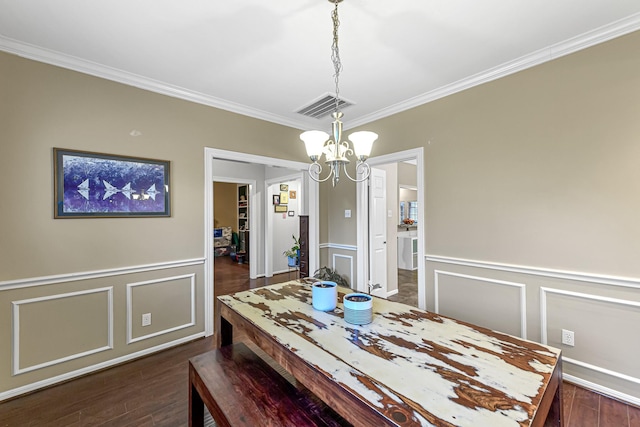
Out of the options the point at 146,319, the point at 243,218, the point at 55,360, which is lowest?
the point at 55,360

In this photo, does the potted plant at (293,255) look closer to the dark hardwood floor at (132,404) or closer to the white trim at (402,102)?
the white trim at (402,102)

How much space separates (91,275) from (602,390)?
4.06m

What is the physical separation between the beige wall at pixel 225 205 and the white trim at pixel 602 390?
324 inches

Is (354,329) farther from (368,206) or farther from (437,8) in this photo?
(368,206)

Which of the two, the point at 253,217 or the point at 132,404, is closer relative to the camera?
the point at 132,404

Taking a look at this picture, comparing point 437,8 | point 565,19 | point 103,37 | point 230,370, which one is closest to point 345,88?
point 437,8

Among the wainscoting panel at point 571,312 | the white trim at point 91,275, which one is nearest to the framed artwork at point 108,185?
the white trim at point 91,275

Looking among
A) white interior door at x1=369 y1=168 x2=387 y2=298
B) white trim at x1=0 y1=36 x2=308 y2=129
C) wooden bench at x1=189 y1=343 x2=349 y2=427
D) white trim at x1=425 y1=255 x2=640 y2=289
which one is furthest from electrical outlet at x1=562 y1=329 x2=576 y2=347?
white trim at x1=0 y1=36 x2=308 y2=129

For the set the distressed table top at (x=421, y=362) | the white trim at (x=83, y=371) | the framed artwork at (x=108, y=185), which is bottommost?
the white trim at (x=83, y=371)

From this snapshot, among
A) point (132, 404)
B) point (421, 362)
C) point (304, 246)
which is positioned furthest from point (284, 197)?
point (421, 362)

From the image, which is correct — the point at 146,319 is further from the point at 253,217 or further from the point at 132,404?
the point at 253,217

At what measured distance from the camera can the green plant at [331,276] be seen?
3.90 m

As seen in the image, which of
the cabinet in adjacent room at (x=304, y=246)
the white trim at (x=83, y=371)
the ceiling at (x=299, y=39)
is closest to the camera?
the ceiling at (x=299, y=39)

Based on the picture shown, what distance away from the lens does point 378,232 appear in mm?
4012
